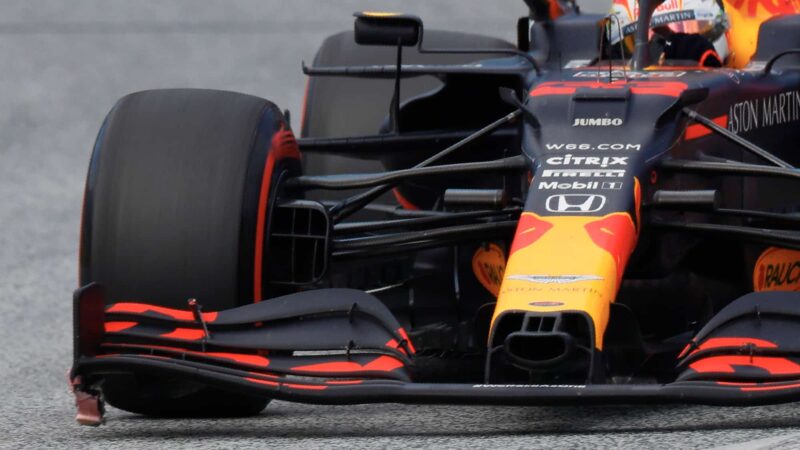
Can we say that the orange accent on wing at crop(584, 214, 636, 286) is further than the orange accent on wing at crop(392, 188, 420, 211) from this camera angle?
No

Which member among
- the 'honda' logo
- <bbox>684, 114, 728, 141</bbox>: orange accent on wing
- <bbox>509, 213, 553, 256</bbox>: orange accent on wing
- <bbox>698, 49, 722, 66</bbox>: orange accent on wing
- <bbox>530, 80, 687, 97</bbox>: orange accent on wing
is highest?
<bbox>698, 49, 722, 66</bbox>: orange accent on wing

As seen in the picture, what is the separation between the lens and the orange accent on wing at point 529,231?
18.1 ft

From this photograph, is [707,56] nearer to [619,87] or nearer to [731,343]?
[619,87]

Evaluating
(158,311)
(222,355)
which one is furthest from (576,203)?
(158,311)

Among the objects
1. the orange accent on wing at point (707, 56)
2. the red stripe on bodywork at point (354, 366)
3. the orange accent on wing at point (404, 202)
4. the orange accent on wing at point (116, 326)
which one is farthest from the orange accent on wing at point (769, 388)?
the orange accent on wing at point (404, 202)

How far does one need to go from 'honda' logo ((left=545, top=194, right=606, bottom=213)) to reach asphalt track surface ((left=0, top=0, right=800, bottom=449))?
0.63 metres

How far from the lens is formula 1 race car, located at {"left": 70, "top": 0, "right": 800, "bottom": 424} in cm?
520

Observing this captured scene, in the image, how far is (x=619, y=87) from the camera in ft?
19.8

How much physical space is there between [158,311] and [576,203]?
1292 mm

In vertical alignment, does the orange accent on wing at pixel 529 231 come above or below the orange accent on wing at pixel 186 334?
above

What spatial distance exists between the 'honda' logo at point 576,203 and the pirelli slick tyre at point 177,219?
0.92m

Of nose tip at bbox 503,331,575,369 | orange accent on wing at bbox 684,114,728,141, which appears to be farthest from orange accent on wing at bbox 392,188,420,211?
nose tip at bbox 503,331,575,369

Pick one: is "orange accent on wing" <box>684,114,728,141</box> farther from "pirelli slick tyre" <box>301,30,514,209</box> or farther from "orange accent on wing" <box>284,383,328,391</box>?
"pirelli slick tyre" <box>301,30,514,209</box>

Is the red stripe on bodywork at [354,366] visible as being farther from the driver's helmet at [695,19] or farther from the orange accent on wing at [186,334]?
the driver's helmet at [695,19]
